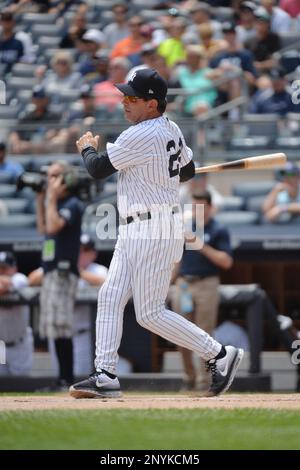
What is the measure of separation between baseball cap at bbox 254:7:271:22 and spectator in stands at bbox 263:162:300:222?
2211mm

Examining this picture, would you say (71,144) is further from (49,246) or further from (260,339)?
(260,339)

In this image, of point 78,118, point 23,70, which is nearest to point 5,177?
point 78,118

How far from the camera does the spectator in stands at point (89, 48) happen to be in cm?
1315

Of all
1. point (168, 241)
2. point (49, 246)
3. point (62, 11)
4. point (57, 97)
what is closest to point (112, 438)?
point (168, 241)

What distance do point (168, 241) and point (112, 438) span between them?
156 centimetres

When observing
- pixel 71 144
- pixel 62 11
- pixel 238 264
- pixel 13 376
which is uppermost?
pixel 62 11

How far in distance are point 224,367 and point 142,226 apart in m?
0.92

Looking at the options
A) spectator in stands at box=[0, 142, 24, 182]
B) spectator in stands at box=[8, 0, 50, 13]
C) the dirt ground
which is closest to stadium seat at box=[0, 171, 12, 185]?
spectator in stands at box=[0, 142, 24, 182]

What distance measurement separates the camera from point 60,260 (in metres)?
9.85

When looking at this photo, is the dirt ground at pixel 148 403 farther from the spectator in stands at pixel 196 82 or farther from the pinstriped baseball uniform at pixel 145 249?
the spectator in stands at pixel 196 82

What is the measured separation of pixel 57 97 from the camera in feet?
41.5

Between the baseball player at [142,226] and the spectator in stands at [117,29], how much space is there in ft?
23.6

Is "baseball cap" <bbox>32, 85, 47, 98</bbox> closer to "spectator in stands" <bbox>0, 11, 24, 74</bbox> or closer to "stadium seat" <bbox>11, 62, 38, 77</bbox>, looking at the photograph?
"stadium seat" <bbox>11, 62, 38, 77</bbox>

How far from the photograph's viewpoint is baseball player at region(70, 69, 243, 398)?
642 cm
